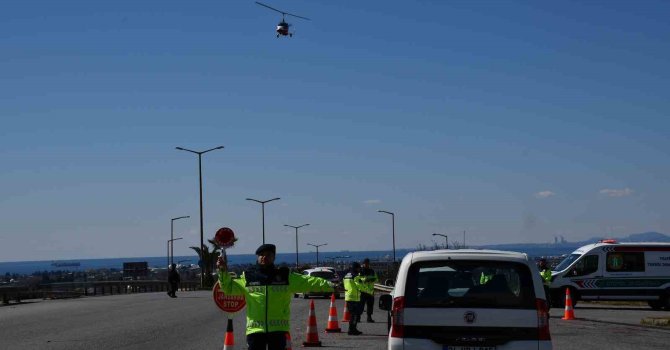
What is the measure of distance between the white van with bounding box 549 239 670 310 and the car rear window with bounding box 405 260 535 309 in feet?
79.3

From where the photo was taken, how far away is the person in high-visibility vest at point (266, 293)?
9.63m

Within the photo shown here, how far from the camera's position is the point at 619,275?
3322cm

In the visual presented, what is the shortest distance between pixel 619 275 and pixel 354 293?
14895 millimetres

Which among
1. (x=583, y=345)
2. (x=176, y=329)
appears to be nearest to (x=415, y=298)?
(x=583, y=345)

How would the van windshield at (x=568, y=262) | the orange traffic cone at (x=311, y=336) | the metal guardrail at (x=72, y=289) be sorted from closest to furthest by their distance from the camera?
the orange traffic cone at (x=311, y=336), the van windshield at (x=568, y=262), the metal guardrail at (x=72, y=289)

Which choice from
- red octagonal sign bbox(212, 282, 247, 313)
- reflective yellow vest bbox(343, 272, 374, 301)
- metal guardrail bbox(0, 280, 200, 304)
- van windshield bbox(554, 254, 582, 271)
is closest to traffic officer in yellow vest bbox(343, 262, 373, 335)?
reflective yellow vest bbox(343, 272, 374, 301)

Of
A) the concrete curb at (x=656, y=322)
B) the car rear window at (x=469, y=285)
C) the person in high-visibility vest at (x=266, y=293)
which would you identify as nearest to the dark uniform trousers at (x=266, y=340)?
the person in high-visibility vest at (x=266, y=293)

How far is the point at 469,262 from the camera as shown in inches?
385

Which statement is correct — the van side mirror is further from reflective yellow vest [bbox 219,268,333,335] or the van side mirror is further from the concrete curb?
the concrete curb

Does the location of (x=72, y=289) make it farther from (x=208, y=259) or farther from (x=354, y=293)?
(x=354, y=293)

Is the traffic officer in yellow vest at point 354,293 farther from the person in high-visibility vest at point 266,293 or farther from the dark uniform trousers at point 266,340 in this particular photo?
the dark uniform trousers at point 266,340

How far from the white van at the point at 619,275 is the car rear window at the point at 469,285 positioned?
2417 cm

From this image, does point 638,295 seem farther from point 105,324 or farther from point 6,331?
point 6,331

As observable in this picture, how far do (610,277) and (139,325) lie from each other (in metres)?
16.7
